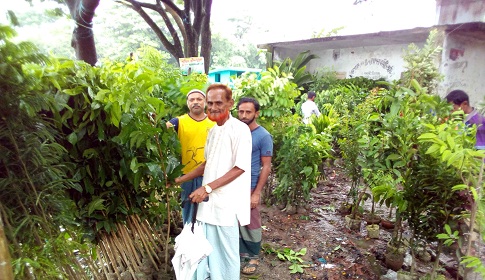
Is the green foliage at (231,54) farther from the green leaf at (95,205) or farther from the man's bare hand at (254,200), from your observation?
the green leaf at (95,205)

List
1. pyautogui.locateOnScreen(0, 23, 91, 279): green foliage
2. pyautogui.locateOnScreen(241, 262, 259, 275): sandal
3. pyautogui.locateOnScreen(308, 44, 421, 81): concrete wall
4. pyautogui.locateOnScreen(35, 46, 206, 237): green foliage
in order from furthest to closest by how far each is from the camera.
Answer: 1. pyautogui.locateOnScreen(308, 44, 421, 81): concrete wall
2. pyautogui.locateOnScreen(241, 262, 259, 275): sandal
3. pyautogui.locateOnScreen(35, 46, 206, 237): green foliage
4. pyautogui.locateOnScreen(0, 23, 91, 279): green foliage

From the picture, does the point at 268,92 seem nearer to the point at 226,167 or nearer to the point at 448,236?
the point at 226,167

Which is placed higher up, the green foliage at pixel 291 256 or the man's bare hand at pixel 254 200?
the man's bare hand at pixel 254 200

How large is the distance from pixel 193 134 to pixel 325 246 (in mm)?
2056

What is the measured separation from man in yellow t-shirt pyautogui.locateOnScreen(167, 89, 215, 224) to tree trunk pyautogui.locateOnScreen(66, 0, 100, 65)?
2174 millimetres

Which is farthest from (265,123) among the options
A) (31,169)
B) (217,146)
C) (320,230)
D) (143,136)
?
(31,169)

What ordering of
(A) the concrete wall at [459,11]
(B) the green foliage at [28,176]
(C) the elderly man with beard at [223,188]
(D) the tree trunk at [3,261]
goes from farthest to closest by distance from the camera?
1. (A) the concrete wall at [459,11]
2. (C) the elderly man with beard at [223,188]
3. (B) the green foliage at [28,176]
4. (D) the tree trunk at [3,261]

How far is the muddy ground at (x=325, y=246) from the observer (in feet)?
10.2

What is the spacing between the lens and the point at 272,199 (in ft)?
15.5

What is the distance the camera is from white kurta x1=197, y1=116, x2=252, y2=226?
2.10 m

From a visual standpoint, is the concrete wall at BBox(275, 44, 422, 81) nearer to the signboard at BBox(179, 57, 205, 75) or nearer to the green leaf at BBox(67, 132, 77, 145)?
the signboard at BBox(179, 57, 205, 75)

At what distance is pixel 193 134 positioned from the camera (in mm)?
2883

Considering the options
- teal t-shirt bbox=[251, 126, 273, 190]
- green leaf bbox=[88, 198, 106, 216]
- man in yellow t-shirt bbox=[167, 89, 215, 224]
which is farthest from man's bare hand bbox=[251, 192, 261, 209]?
green leaf bbox=[88, 198, 106, 216]

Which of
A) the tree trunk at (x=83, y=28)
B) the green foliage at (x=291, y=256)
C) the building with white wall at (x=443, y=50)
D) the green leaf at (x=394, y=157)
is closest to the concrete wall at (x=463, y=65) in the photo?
the building with white wall at (x=443, y=50)
